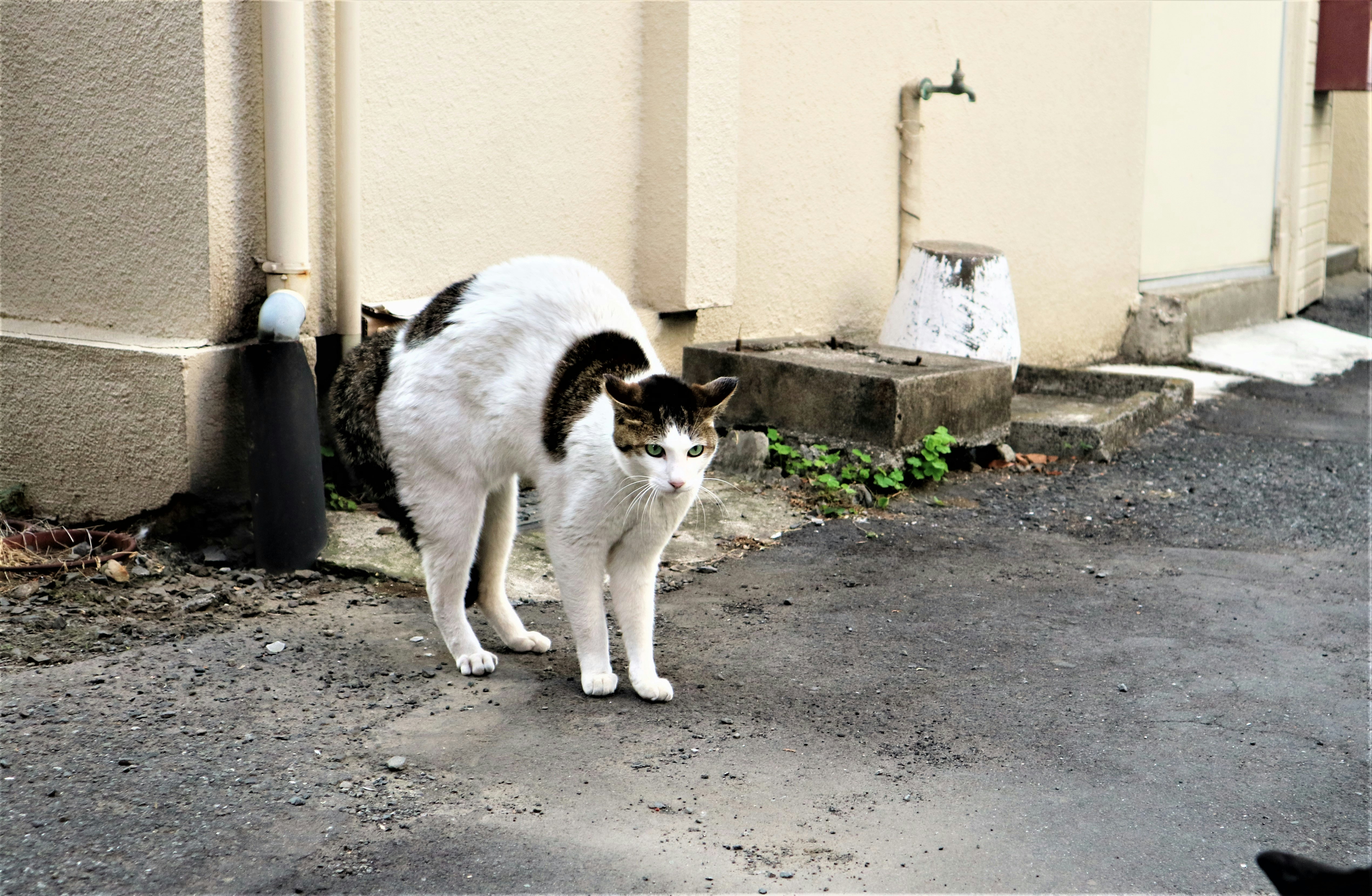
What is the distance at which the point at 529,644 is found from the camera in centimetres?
382

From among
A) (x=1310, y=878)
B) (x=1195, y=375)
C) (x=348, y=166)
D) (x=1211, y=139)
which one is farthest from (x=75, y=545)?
(x=1211, y=139)

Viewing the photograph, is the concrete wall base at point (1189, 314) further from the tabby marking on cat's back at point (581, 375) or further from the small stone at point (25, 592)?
the small stone at point (25, 592)

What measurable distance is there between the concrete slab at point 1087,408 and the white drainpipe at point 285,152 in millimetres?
3868

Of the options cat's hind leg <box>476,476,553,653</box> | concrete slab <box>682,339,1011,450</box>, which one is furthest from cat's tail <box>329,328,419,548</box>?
concrete slab <box>682,339,1011,450</box>

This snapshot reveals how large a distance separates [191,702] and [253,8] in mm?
2413

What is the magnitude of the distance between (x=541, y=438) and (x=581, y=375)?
21 centimetres

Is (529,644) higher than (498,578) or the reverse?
the reverse

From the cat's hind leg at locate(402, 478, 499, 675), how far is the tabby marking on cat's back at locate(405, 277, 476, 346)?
445 millimetres

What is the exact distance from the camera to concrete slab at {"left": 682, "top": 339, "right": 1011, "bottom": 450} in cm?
590

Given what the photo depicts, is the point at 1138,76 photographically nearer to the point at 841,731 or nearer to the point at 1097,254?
the point at 1097,254

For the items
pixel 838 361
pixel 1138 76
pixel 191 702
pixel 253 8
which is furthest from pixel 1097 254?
pixel 191 702

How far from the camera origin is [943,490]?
6.05m

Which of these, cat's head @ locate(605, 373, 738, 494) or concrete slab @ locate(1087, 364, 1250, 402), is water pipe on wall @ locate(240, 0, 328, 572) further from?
concrete slab @ locate(1087, 364, 1250, 402)

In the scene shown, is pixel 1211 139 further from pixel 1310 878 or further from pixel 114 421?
pixel 1310 878
